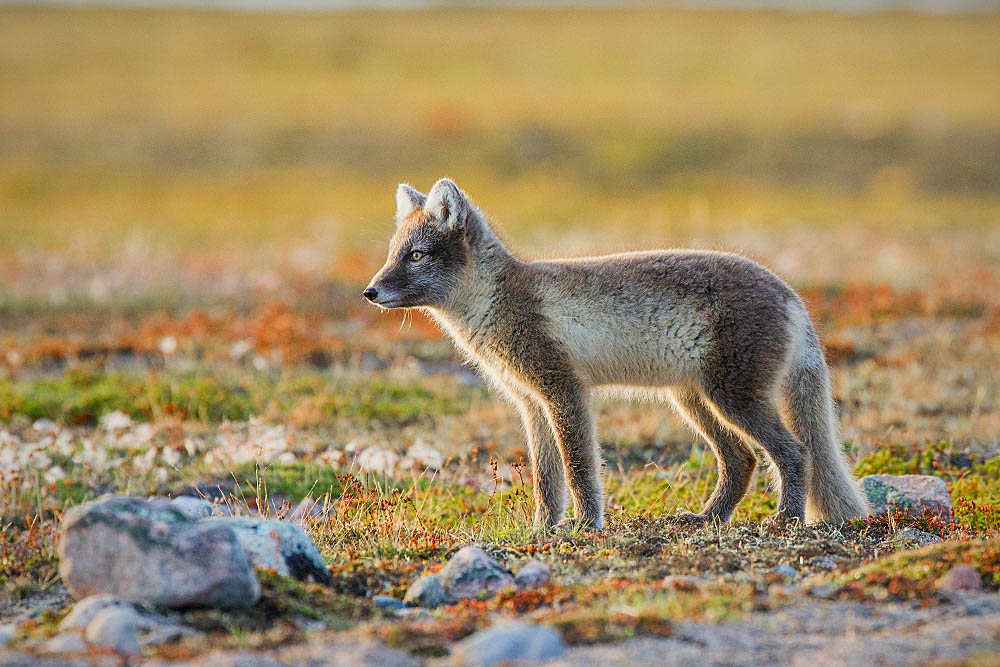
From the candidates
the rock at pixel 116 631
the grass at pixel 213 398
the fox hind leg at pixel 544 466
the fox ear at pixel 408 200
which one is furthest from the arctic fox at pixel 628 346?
the grass at pixel 213 398

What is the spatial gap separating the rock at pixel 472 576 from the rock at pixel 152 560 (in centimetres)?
95

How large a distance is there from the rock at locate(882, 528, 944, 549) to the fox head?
3.02 m

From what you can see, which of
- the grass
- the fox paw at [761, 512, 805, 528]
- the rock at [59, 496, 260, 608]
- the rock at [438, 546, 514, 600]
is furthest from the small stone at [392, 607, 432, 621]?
the grass

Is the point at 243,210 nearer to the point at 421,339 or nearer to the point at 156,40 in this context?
the point at 421,339

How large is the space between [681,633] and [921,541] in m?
2.42

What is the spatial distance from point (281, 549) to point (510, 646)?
1795 millimetres

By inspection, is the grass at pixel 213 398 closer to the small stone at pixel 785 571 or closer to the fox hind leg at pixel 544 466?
the fox hind leg at pixel 544 466

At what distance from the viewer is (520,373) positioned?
21.0 feet

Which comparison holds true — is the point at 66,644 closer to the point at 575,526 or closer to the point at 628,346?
the point at 575,526

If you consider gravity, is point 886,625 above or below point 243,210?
below

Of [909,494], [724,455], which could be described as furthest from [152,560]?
[909,494]

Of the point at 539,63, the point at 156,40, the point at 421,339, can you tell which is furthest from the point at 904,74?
the point at 421,339

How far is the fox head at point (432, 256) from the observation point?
6516mm

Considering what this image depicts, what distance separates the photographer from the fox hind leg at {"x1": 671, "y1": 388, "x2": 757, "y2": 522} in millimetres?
6672
